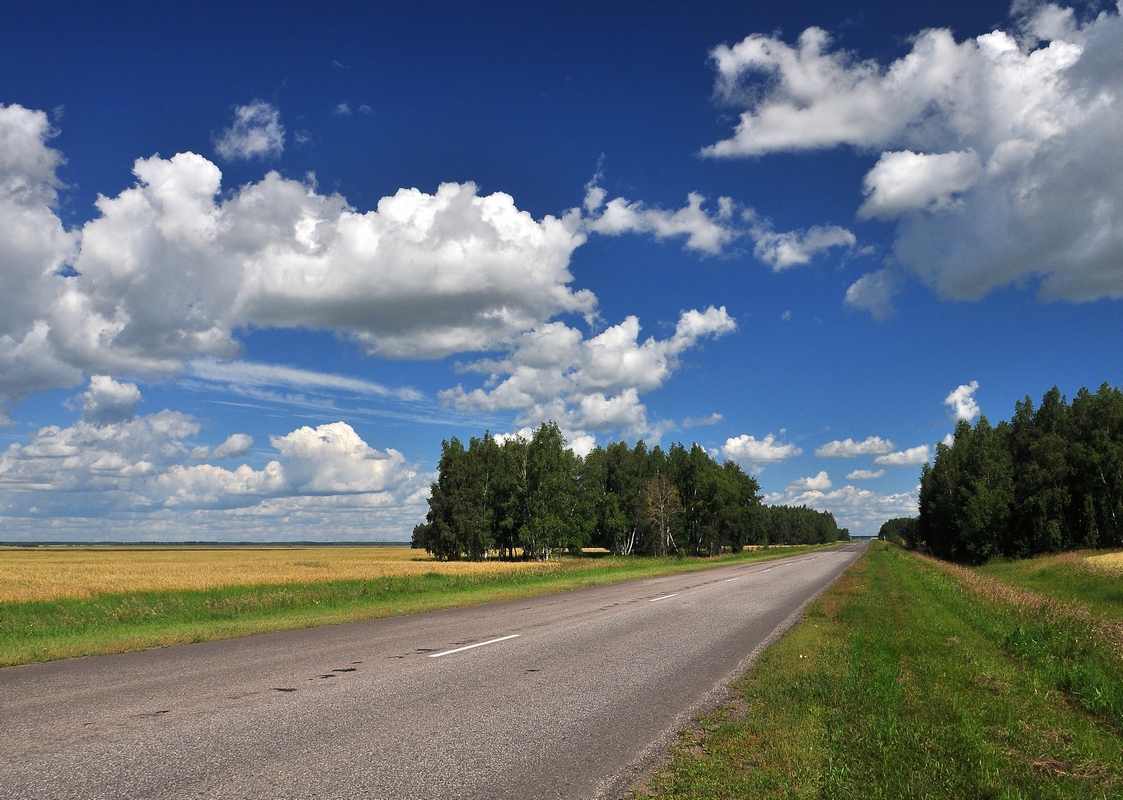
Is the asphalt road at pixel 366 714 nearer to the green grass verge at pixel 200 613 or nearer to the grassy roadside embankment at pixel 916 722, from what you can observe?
the grassy roadside embankment at pixel 916 722

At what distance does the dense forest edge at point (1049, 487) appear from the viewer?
198 ft

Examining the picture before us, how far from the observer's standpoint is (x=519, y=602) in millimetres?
20859

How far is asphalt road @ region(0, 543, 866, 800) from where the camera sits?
5.02 metres

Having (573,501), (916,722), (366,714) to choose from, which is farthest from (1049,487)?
(366,714)

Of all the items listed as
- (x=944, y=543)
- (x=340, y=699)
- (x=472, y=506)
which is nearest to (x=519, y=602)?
(x=340, y=699)

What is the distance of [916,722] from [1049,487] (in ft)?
232

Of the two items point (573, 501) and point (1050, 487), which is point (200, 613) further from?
point (1050, 487)

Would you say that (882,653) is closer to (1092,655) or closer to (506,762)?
(1092,655)

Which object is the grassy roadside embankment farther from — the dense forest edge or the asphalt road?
the dense forest edge

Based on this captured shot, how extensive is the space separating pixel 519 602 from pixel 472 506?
2199 inches

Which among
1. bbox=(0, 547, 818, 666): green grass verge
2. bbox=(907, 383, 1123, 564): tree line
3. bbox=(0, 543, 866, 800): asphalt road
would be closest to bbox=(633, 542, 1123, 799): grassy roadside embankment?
bbox=(0, 543, 866, 800): asphalt road

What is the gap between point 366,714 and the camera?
6.88 m

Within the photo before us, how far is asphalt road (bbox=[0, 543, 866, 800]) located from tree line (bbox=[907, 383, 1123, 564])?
6314 cm

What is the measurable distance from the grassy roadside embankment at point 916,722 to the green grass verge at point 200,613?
37.2 feet
